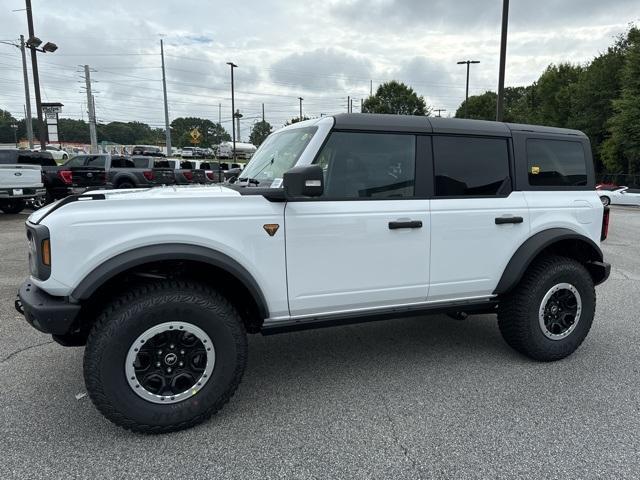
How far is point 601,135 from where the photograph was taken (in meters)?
37.9

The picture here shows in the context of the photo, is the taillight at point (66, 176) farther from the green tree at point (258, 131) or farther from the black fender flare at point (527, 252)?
the green tree at point (258, 131)

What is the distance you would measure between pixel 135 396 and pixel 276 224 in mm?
1302

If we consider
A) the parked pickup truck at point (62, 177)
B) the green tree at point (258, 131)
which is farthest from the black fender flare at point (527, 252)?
the green tree at point (258, 131)

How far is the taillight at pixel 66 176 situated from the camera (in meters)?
14.6

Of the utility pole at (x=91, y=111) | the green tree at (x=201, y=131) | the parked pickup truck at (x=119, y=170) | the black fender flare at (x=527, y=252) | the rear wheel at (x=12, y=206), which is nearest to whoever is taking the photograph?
the black fender flare at (x=527, y=252)

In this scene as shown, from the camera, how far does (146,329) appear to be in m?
2.62

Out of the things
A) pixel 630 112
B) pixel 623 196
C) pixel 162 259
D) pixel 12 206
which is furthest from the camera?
pixel 630 112

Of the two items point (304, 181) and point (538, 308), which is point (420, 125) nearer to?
point (304, 181)

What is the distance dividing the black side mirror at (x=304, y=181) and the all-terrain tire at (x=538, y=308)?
2004 mm

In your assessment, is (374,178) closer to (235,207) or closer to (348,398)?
(235,207)

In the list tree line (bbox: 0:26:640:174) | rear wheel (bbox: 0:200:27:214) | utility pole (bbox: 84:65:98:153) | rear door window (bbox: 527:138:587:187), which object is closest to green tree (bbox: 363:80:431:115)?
tree line (bbox: 0:26:640:174)

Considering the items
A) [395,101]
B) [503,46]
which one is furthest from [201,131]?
[503,46]

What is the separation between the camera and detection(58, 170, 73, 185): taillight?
1455 cm

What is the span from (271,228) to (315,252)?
336mm
